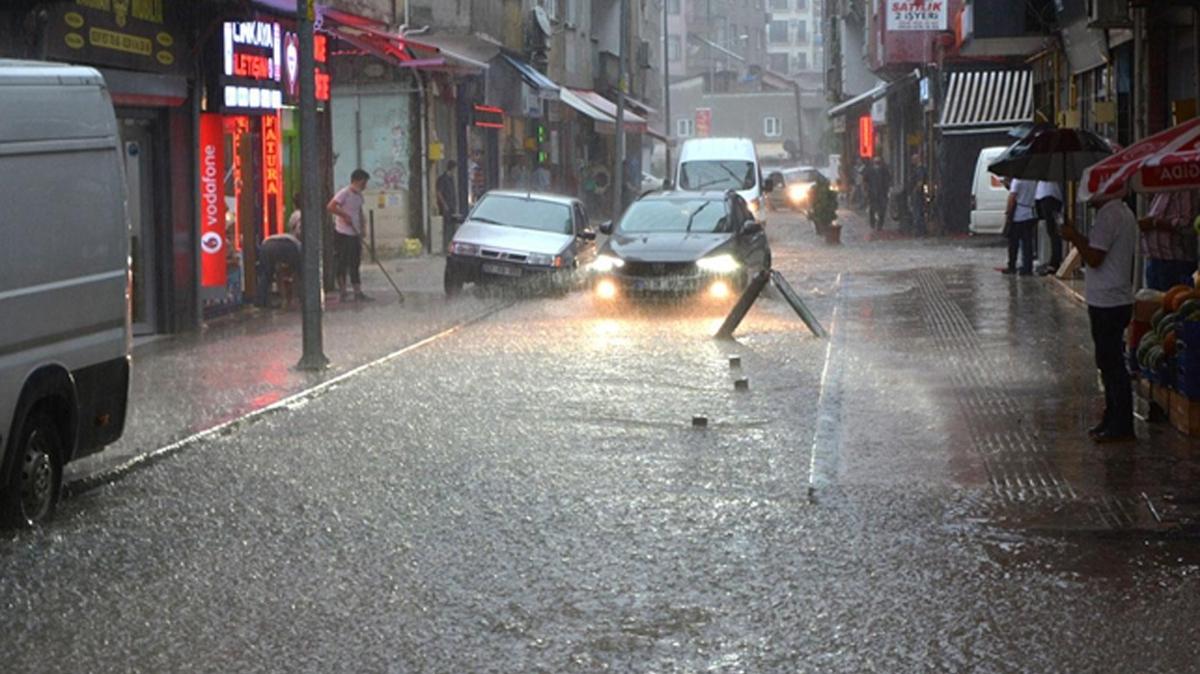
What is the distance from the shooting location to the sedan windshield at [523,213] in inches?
1133

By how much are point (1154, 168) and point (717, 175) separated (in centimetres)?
3668

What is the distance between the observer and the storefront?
22.7 meters

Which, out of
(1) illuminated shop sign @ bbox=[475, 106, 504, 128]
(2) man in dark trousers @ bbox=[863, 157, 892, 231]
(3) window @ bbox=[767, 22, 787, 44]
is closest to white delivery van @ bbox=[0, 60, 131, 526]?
(1) illuminated shop sign @ bbox=[475, 106, 504, 128]

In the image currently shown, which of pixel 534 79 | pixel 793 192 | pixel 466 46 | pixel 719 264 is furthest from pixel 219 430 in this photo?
pixel 793 192

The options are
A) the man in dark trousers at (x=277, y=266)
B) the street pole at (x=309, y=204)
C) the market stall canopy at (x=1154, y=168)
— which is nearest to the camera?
the market stall canopy at (x=1154, y=168)

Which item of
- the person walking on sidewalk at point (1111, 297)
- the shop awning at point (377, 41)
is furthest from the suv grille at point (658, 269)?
the person walking on sidewalk at point (1111, 297)

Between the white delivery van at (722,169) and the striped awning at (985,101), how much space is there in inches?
207

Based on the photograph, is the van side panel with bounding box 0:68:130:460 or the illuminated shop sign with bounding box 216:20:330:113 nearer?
the van side panel with bounding box 0:68:130:460

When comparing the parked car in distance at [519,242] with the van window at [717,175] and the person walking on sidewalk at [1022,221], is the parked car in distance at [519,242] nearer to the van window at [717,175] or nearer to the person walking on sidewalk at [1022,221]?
the person walking on sidewalk at [1022,221]

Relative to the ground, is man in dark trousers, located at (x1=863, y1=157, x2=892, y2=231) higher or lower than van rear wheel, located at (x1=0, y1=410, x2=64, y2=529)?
higher

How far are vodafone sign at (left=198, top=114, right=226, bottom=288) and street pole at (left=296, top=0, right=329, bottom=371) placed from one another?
185 inches

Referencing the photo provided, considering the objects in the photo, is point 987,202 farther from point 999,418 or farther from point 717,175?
point 999,418

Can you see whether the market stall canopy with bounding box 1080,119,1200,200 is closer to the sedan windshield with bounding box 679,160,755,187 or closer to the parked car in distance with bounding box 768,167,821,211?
the sedan windshield with bounding box 679,160,755,187

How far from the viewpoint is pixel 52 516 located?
413 inches
